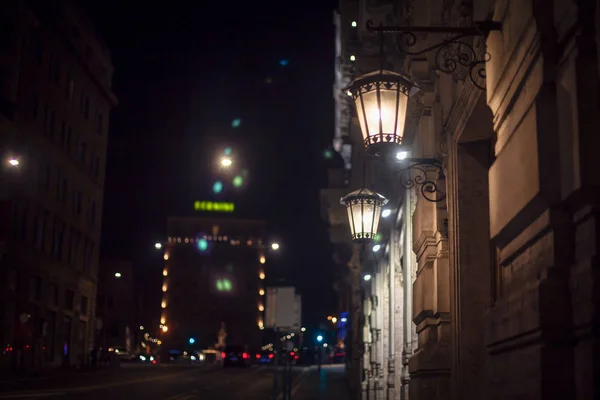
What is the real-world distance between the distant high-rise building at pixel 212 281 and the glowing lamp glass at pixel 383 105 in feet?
463

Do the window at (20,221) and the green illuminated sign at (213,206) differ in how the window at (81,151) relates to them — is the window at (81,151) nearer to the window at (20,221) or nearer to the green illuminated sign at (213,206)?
the window at (20,221)

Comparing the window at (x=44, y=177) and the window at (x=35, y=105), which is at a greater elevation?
the window at (x=35, y=105)

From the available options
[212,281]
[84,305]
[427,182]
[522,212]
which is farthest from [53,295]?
→ [212,281]

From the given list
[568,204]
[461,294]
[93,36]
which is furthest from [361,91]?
[93,36]

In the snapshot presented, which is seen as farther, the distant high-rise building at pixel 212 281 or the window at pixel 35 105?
the distant high-rise building at pixel 212 281

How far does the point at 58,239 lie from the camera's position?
61.2 metres

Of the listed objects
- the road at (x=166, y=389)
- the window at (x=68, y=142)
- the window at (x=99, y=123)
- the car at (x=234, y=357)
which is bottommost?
the road at (x=166, y=389)

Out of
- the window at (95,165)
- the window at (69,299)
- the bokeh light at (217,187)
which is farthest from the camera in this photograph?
the bokeh light at (217,187)

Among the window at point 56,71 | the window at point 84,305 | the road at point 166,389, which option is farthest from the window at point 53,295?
the road at point 166,389

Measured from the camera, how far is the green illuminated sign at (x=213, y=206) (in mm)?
162875

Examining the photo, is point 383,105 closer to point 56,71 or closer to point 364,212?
point 364,212

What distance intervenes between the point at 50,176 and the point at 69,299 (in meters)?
11.0

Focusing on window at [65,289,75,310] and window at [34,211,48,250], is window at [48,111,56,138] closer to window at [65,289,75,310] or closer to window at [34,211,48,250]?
window at [34,211,48,250]

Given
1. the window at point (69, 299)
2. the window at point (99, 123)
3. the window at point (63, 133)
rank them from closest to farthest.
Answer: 1. the window at point (63, 133)
2. the window at point (69, 299)
3. the window at point (99, 123)
